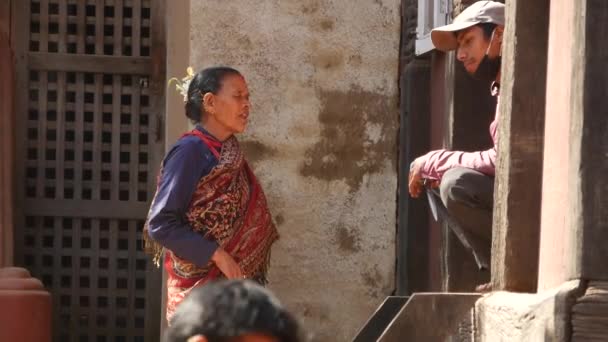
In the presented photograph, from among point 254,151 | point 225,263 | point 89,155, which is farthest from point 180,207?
point 89,155

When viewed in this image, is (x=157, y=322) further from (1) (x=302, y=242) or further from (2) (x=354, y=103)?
(2) (x=354, y=103)

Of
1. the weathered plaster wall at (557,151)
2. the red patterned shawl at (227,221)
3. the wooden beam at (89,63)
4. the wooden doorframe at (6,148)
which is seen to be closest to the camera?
the weathered plaster wall at (557,151)

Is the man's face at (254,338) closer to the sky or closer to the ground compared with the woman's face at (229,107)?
closer to the ground

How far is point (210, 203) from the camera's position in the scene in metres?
6.62

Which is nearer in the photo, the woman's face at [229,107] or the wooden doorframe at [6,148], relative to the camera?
the woman's face at [229,107]

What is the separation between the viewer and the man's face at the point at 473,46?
6.50 m

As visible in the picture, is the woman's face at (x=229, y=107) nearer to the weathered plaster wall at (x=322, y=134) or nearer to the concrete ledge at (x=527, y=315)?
the concrete ledge at (x=527, y=315)

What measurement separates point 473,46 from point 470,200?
61cm

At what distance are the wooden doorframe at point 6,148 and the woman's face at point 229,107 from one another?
305cm

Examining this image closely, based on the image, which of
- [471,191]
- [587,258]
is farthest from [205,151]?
[587,258]

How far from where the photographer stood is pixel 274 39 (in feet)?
29.9

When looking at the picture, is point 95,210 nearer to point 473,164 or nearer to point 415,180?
point 415,180

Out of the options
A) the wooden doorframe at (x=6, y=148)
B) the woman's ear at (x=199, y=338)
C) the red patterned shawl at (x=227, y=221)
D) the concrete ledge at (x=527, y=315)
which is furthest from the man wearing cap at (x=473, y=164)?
the woman's ear at (x=199, y=338)

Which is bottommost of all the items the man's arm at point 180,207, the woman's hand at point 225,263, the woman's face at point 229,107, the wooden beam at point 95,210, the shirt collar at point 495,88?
the wooden beam at point 95,210
